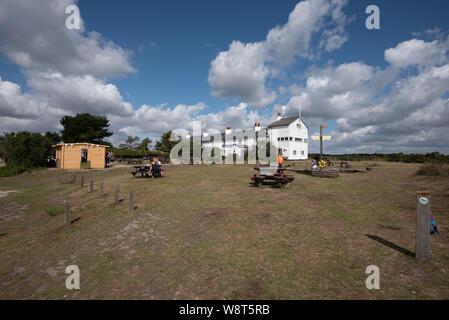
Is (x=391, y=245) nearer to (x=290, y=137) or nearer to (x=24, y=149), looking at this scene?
(x=24, y=149)

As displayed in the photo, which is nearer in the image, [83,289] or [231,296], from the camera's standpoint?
[231,296]

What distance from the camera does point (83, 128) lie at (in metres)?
51.3

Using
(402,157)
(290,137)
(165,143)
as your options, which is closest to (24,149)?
(165,143)

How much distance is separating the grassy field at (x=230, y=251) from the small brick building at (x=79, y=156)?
2143 cm

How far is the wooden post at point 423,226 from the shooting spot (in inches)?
148

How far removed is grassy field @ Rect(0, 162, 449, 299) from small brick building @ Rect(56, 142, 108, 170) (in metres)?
21.4

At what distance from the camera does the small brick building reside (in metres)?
26.4

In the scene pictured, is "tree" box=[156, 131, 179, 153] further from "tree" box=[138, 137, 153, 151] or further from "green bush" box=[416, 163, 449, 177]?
"green bush" box=[416, 163, 449, 177]

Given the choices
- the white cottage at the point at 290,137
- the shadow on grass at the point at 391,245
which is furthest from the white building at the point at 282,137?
the shadow on grass at the point at 391,245

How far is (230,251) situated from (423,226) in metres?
3.52
